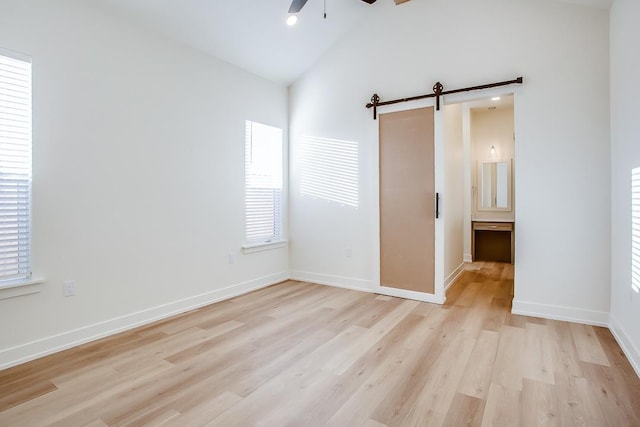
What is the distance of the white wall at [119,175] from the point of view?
2570 millimetres

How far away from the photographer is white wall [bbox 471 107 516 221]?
638 cm

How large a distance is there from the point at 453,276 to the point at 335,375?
3.21 meters

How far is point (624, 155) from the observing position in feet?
8.61

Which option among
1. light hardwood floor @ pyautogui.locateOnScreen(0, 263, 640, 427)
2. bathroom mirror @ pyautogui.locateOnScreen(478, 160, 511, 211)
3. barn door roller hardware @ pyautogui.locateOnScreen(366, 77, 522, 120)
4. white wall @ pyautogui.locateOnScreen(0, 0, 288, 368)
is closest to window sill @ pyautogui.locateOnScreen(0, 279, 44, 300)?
white wall @ pyautogui.locateOnScreen(0, 0, 288, 368)

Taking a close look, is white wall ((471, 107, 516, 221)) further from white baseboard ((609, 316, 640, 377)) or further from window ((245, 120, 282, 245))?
window ((245, 120, 282, 245))

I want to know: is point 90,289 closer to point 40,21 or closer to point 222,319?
point 222,319

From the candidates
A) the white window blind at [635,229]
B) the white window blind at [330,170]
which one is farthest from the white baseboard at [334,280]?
the white window blind at [635,229]

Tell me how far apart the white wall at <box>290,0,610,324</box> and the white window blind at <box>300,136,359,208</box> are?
35cm

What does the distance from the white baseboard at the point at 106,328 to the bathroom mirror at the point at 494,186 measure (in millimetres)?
4854

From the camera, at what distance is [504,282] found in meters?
4.72

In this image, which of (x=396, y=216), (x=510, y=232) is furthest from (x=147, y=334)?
(x=510, y=232)

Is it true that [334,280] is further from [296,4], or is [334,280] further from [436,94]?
[296,4]

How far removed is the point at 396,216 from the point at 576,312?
1.99 m

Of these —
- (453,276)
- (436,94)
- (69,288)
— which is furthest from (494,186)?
(69,288)
